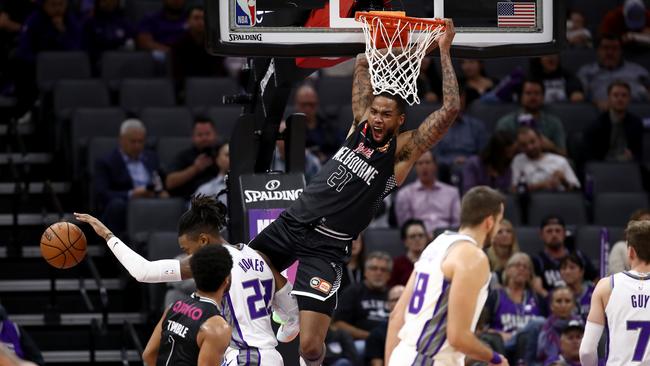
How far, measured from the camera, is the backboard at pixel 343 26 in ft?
27.4

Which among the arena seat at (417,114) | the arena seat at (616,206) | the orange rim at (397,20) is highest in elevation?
the orange rim at (397,20)

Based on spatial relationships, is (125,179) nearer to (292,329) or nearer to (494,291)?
(494,291)

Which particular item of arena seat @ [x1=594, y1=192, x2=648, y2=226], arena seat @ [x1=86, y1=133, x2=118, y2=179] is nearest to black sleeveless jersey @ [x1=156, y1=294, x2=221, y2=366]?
arena seat @ [x1=86, y1=133, x2=118, y2=179]

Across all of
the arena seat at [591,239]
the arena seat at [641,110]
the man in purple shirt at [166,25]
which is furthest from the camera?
→ the man in purple shirt at [166,25]

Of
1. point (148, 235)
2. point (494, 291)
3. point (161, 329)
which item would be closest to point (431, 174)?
point (494, 291)

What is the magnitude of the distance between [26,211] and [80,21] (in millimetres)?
2667

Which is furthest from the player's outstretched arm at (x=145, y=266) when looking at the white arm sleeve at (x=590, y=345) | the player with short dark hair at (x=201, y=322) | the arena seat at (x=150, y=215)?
the arena seat at (x=150, y=215)

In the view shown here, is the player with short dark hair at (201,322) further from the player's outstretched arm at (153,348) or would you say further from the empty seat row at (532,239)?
the empty seat row at (532,239)

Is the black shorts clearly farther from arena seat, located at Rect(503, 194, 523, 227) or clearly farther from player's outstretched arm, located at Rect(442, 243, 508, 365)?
arena seat, located at Rect(503, 194, 523, 227)

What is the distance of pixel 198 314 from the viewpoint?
6.95 metres

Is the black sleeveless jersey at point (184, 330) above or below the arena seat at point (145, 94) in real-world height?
below

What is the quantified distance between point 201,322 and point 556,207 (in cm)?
721

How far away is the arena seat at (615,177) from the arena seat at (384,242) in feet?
8.13

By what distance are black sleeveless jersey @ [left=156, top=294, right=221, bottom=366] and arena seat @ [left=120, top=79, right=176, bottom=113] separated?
7240 millimetres
